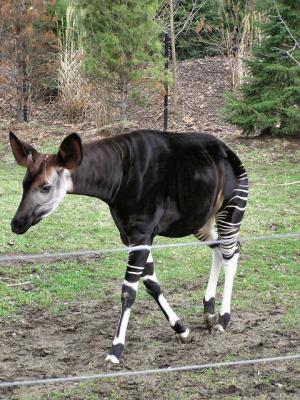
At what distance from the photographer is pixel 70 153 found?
357 centimetres

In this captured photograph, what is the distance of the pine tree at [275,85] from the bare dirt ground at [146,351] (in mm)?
5752

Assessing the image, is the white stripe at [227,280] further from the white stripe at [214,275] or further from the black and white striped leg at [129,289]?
the black and white striped leg at [129,289]

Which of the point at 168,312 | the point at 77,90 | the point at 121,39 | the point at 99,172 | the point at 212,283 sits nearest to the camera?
the point at 99,172

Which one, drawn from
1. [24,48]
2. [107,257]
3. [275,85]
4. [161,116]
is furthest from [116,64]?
[107,257]

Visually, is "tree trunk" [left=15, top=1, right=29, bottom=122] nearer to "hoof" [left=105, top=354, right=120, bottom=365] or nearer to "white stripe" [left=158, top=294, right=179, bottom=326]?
"white stripe" [left=158, top=294, right=179, bottom=326]

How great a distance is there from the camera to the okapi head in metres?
3.57

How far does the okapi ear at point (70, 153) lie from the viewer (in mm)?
3510

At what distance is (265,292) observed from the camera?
527 cm

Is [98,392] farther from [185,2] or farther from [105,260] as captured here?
[185,2]

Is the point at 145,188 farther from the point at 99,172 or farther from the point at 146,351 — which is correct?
the point at 146,351

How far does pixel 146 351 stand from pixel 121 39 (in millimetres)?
7228

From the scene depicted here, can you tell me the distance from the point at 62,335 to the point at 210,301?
3.34ft

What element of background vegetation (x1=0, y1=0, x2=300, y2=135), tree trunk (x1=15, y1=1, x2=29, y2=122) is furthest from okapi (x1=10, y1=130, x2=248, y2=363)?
tree trunk (x1=15, y1=1, x2=29, y2=122)

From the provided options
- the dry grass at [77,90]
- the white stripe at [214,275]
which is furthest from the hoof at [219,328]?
the dry grass at [77,90]
